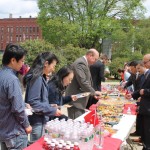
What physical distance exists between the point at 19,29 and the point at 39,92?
82.9m

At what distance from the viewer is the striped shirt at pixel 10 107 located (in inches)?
97.3

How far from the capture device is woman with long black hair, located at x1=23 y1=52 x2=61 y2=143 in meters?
2.85

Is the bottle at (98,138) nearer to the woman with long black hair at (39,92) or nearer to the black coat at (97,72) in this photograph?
the woman with long black hair at (39,92)

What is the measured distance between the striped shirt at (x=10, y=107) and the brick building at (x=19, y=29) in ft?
257

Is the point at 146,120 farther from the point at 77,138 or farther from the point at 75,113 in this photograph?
the point at 77,138

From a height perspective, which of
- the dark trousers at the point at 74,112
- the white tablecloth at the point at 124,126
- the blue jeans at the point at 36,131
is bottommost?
the dark trousers at the point at 74,112

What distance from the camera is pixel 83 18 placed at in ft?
93.8

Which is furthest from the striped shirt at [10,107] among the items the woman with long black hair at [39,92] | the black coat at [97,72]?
the black coat at [97,72]

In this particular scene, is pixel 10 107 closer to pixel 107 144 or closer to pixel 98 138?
pixel 98 138

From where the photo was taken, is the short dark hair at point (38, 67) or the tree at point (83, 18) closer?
the short dark hair at point (38, 67)

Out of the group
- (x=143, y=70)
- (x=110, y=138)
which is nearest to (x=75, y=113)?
(x=143, y=70)

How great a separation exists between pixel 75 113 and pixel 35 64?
6.70 ft

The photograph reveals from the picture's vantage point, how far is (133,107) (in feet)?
15.6

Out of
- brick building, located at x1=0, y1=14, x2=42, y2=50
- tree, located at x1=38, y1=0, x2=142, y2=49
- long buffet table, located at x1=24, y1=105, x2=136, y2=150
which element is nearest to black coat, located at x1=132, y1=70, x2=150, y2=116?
long buffet table, located at x1=24, y1=105, x2=136, y2=150
